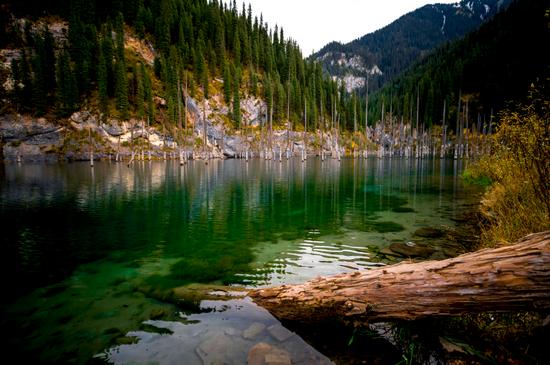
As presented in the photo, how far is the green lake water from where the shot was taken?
607 centimetres

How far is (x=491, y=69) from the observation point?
349ft

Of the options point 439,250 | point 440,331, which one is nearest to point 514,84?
point 439,250

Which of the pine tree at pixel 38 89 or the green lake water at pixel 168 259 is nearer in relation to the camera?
the green lake water at pixel 168 259

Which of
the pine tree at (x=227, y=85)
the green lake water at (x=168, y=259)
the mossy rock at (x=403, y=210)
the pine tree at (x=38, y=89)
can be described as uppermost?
the pine tree at (x=227, y=85)

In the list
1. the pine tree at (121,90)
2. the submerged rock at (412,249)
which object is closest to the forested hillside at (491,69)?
the submerged rock at (412,249)

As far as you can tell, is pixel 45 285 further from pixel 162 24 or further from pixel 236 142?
pixel 162 24

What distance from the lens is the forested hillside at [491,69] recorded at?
6488 cm

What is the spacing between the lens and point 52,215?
18.4 meters

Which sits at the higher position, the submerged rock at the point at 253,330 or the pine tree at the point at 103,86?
the pine tree at the point at 103,86

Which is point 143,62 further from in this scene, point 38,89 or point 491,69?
point 491,69

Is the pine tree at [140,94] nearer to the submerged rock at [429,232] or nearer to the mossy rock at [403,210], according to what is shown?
the mossy rock at [403,210]

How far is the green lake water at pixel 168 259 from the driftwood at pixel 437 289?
0.90 m

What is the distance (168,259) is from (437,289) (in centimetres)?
982

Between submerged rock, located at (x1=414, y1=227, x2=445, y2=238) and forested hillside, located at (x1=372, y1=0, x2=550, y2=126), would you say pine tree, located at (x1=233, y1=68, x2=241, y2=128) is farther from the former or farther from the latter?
submerged rock, located at (x1=414, y1=227, x2=445, y2=238)
